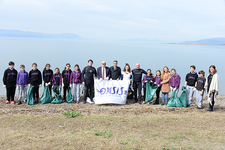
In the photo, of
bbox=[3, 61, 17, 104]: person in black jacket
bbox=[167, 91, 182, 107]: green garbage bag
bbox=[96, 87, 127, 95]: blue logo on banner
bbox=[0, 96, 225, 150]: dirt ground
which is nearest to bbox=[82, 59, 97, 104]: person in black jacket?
bbox=[96, 87, 127, 95]: blue logo on banner

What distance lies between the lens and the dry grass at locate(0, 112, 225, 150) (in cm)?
541

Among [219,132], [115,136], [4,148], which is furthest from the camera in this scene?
[219,132]

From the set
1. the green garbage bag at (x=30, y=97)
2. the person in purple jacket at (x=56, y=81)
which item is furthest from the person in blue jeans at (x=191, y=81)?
the green garbage bag at (x=30, y=97)

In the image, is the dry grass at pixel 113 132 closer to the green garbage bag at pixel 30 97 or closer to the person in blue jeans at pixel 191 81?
the person in blue jeans at pixel 191 81

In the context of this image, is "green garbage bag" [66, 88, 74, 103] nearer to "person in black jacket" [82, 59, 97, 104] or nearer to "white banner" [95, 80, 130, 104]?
"person in black jacket" [82, 59, 97, 104]

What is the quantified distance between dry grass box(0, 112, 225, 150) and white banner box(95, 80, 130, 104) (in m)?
2.26

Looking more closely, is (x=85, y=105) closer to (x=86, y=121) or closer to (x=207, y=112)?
(x=86, y=121)

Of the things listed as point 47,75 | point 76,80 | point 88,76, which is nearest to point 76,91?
point 76,80

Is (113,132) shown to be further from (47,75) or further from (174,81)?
(47,75)

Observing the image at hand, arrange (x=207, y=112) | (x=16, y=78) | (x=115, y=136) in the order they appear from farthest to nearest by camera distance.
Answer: (x=16, y=78) → (x=207, y=112) → (x=115, y=136)

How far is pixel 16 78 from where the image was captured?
10.1m

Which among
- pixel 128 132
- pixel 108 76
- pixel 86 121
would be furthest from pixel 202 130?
pixel 108 76

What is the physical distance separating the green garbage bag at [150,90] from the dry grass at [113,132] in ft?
8.42

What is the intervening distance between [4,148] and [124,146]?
2.83 meters
